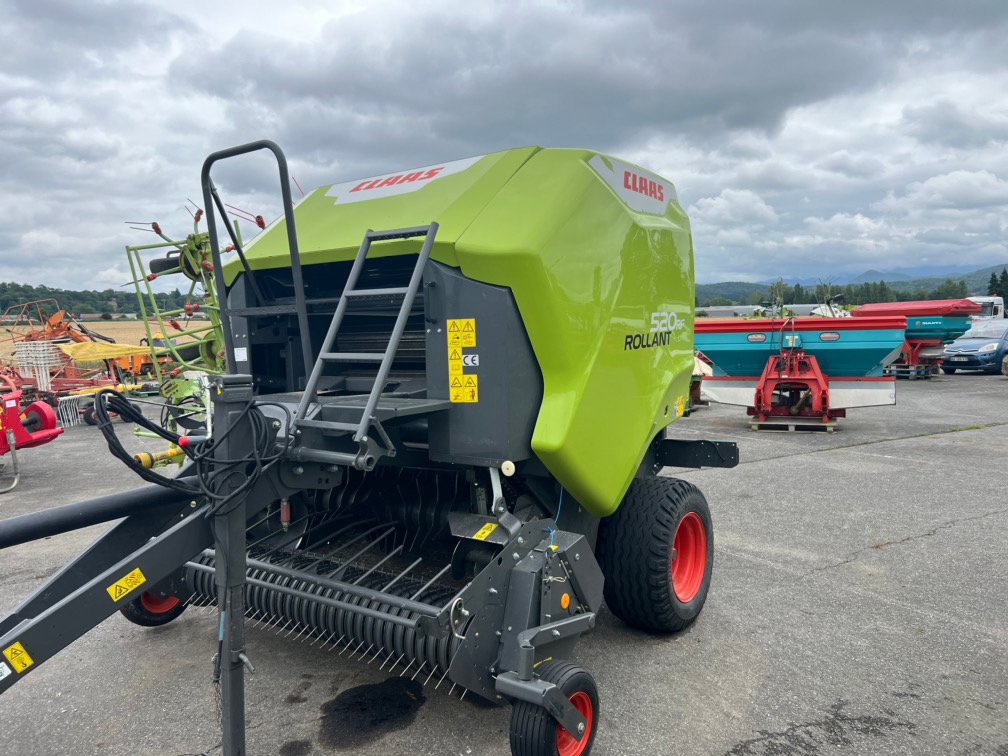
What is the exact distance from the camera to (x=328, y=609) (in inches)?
114

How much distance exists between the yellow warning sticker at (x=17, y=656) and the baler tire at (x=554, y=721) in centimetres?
150

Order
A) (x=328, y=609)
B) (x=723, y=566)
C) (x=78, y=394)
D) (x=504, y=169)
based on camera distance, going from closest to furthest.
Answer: (x=328, y=609)
(x=504, y=169)
(x=723, y=566)
(x=78, y=394)

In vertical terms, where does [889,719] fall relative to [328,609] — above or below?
below

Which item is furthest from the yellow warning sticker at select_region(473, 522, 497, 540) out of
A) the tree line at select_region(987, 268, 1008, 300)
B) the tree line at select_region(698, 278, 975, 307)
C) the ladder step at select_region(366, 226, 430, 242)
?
the tree line at select_region(987, 268, 1008, 300)

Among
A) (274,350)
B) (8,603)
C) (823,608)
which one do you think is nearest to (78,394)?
(8,603)

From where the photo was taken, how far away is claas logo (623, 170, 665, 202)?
3.49 m

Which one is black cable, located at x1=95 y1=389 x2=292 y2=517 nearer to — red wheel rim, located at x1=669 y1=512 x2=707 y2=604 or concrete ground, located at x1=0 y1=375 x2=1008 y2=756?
concrete ground, located at x1=0 y1=375 x2=1008 y2=756

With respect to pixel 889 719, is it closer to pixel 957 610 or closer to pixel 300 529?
pixel 957 610

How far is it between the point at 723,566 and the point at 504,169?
303 centimetres

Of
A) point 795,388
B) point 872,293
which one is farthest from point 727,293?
point 795,388

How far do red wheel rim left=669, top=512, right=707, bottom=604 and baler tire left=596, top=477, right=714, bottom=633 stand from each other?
13 centimetres

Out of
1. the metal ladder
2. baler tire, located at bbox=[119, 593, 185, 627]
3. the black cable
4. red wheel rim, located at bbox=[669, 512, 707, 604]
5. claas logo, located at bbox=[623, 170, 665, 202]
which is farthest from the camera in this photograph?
red wheel rim, located at bbox=[669, 512, 707, 604]

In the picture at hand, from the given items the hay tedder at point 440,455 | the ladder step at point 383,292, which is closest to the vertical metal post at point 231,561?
the hay tedder at point 440,455

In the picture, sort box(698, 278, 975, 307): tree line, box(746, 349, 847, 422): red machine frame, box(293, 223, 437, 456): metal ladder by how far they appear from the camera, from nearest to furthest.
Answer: box(293, 223, 437, 456): metal ladder → box(746, 349, 847, 422): red machine frame → box(698, 278, 975, 307): tree line
